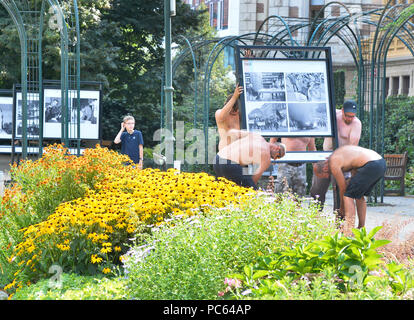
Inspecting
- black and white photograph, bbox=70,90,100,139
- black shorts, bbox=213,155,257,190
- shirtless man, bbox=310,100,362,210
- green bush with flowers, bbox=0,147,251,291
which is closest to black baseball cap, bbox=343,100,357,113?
shirtless man, bbox=310,100,362,210

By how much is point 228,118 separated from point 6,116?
1353cm

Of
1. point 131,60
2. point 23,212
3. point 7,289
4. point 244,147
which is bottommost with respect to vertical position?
point 7,289

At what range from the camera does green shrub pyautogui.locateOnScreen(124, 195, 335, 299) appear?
3262 mm

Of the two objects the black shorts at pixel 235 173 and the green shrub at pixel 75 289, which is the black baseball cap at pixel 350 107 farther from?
the green shrub at pixel 75 289

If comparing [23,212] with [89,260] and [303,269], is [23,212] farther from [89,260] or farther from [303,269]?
[303,269]

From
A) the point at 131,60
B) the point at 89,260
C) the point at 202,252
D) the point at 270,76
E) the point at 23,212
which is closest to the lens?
the point at 202,252

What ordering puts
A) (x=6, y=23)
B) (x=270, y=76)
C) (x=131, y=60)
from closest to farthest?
(x=270, y=76) < (x=6, y=23) < (x=131, y=60)

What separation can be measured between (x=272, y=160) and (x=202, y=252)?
3747mm

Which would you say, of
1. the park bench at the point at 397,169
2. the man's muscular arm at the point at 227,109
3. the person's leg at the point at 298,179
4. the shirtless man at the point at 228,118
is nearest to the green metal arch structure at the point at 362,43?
the park bench at the point at 397,169

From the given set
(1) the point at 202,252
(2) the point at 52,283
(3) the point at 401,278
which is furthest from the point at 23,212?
(3) the point at 401,278

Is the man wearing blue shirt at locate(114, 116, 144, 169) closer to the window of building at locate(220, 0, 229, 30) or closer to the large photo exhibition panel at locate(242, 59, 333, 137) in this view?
the large photo exhibition panel at locate(242, 59, 333, 137)

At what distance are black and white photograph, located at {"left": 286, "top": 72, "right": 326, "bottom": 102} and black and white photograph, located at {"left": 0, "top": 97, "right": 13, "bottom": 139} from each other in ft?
44.6
